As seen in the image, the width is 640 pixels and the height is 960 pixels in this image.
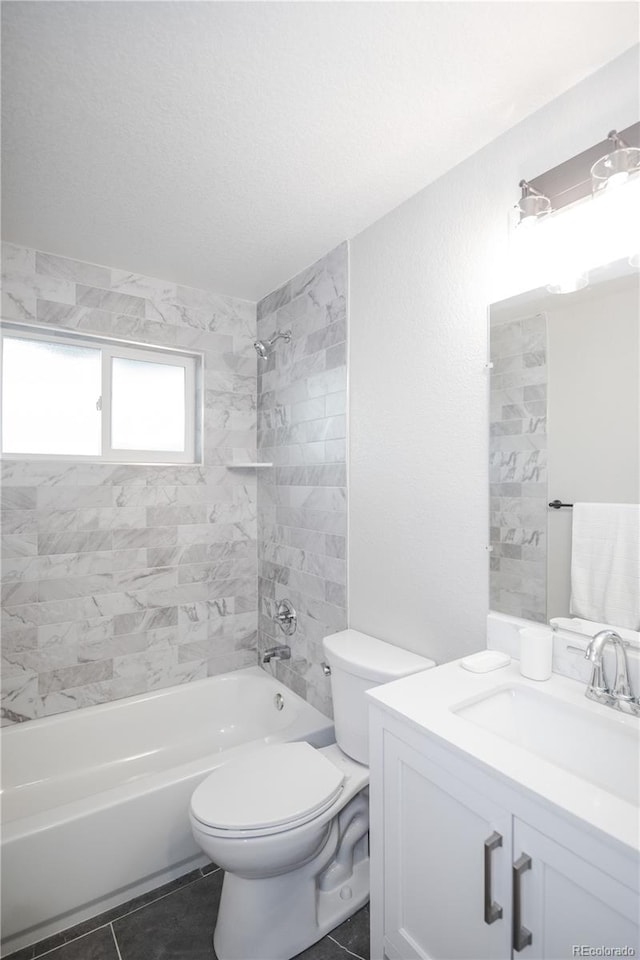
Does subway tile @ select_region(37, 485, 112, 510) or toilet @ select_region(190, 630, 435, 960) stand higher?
subway tile @ select_region(37, 485, 112, 510)

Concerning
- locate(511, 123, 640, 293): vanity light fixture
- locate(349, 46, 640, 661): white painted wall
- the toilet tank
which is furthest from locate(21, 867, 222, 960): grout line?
locate(511, 123, 640, 293): vanity light fixture

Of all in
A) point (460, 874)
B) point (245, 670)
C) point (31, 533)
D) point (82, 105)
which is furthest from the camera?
point (245, 670)

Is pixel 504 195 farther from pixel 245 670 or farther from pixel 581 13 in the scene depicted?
pixel 245 670

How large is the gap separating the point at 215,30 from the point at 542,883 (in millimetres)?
1919

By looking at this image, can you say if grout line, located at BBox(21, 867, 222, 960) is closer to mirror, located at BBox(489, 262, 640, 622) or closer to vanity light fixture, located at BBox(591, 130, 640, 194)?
mirror, located at BBox(489, 262, 640, 622)

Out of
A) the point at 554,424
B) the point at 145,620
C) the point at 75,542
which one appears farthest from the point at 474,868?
the point at 75,542

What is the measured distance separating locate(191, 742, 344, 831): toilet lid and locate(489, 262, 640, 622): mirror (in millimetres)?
806

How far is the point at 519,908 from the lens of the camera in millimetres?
892

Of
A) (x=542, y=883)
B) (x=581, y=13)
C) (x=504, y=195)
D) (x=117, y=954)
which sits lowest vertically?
(x=117, y=954)

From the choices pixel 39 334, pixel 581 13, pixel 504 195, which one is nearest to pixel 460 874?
→ pixel 504 195

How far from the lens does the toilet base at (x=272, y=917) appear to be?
1456 mm

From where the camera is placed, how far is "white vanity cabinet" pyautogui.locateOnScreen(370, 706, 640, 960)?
0.78m

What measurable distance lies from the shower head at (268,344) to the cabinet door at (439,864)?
6.46ft

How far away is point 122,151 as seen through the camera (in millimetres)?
1552
